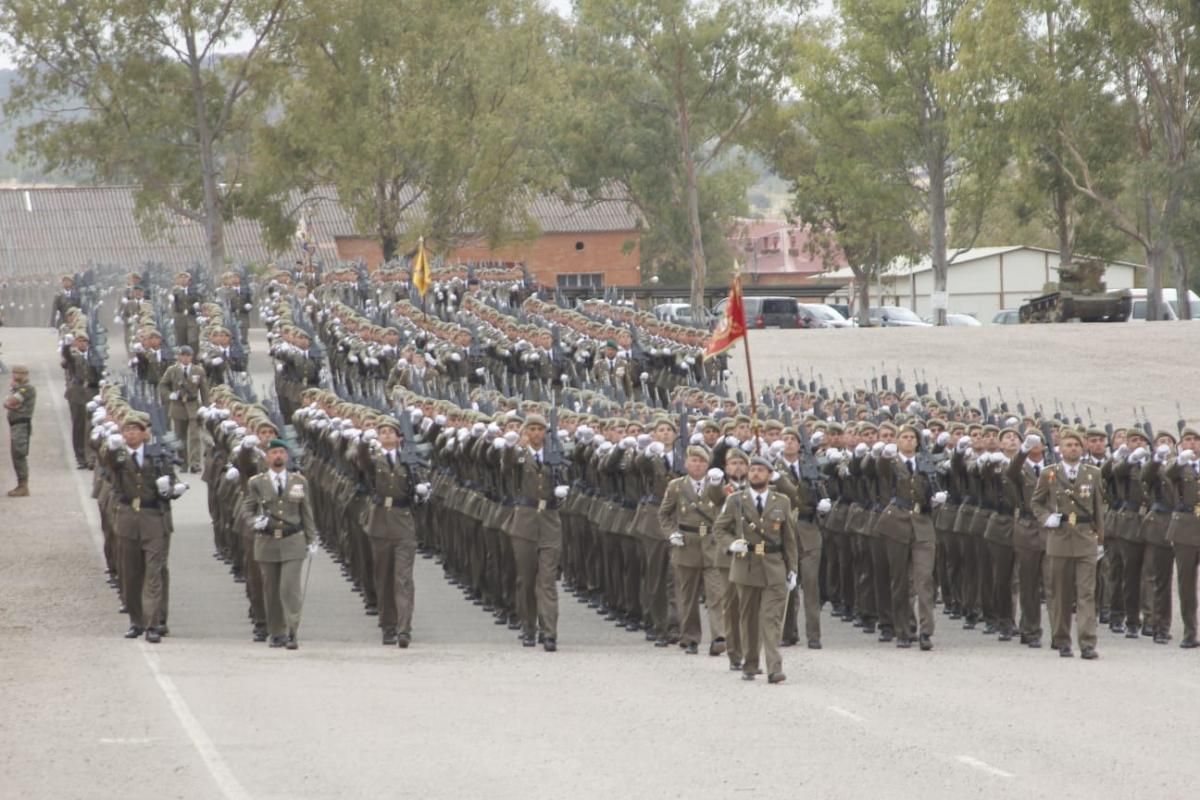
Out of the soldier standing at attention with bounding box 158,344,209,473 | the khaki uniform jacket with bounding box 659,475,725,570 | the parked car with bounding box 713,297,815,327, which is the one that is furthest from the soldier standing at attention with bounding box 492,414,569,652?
the parked car with bounding box 713,297,815,327

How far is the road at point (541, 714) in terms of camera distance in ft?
31.8

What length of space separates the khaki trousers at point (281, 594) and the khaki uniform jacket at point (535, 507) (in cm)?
156

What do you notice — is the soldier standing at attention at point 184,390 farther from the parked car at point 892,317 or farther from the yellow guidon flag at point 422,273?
the parked car at point 892,317

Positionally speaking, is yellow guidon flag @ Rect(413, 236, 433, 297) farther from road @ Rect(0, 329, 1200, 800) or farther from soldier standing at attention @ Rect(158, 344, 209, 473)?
road @ Rect(0, 329, 1200, 800)

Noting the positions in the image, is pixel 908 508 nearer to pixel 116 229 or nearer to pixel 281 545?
pixel 281 545

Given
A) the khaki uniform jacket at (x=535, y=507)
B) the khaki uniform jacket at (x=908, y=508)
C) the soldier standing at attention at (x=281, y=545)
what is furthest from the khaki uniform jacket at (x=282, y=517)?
the khaki uniform jacket at (x=908, y=508)

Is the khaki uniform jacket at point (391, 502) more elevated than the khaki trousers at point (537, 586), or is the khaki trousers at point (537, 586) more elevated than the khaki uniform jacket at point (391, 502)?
the khaki uniform jacket at point (391, 502)

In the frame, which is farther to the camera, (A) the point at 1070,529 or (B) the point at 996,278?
(B) the point at 996,278

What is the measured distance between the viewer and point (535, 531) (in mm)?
14664

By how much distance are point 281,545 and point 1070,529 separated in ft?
17.7

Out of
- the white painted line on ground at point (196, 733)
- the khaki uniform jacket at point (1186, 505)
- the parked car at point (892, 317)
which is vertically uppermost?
the khaki uniform jacket at point (1186, 505)

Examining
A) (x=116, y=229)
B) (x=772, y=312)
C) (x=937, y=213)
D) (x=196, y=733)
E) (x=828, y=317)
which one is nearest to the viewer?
(x=196, y=733)

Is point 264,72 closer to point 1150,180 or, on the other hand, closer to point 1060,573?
point 1150,180

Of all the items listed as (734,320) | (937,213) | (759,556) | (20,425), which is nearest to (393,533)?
(759,556)
